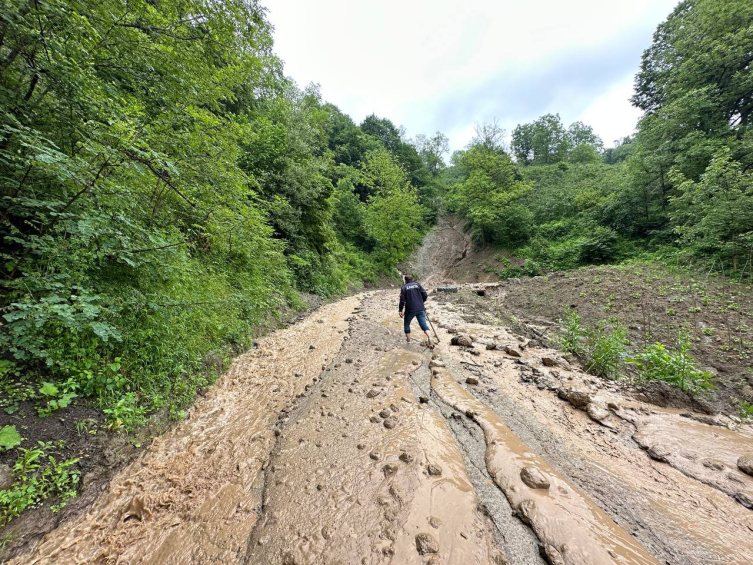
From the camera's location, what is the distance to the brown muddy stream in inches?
72.2

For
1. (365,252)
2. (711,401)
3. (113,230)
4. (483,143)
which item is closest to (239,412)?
(113,230)

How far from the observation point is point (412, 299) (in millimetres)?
6492

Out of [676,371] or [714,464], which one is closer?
[714,464]

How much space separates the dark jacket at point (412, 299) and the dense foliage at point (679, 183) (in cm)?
929

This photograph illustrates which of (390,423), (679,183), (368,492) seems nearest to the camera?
(368,492)

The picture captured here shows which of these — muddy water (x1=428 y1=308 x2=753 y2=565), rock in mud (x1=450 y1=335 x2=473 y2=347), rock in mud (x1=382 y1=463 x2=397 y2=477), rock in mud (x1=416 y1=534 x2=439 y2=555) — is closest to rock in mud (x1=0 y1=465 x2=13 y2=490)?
rock in mud (x1=382 y1=463 x2=397 y2=477)

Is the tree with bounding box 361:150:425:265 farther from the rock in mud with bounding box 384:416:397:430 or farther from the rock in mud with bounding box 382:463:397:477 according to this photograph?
the rock in mud with bounding box 382:463:397:477

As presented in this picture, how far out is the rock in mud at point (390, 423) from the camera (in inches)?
125

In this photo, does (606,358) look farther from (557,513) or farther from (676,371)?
(557,513)

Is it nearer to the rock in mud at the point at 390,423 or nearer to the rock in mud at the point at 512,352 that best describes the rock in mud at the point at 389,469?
the rock in mud at the point at 390,423

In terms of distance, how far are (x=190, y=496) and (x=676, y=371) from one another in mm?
6453

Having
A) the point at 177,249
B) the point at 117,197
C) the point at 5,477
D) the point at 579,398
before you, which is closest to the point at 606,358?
the point at 579,398

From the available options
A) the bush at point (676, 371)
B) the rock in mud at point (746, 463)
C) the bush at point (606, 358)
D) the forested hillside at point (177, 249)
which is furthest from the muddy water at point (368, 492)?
the bush at point (676, 371)

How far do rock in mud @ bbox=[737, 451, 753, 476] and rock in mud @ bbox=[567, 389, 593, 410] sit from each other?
1166 millimetres
